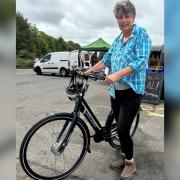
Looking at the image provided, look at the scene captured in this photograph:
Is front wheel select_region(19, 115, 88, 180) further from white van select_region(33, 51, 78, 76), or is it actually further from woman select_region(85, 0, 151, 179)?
white van select_region(33, 51, 78, 76)

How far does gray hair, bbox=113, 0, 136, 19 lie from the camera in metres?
2.87

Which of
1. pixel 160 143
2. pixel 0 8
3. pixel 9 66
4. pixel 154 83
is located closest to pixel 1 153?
pixel 9 66

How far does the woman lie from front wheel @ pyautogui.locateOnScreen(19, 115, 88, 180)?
1.54 ft

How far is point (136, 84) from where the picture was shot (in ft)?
10.1

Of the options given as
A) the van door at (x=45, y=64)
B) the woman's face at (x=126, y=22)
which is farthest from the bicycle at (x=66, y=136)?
the van door at (x=45, y=64)

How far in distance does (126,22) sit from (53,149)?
5.07 feet

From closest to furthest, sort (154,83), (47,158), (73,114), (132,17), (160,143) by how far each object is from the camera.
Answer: (132,17)
(73,114)
(47,158)
(160,143)
(154,83)

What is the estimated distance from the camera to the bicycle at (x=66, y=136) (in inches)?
123

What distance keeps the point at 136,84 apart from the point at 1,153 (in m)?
2.16

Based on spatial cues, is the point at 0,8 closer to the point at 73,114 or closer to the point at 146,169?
the point at 73,114

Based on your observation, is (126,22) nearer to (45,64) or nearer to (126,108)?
(126,108)

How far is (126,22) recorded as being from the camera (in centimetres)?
294

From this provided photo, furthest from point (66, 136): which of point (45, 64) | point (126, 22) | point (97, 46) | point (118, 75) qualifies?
point (45, 64)

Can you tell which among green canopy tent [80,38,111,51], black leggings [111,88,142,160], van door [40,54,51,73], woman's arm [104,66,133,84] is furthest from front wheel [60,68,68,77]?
woman's arm [104,66,133,84]
